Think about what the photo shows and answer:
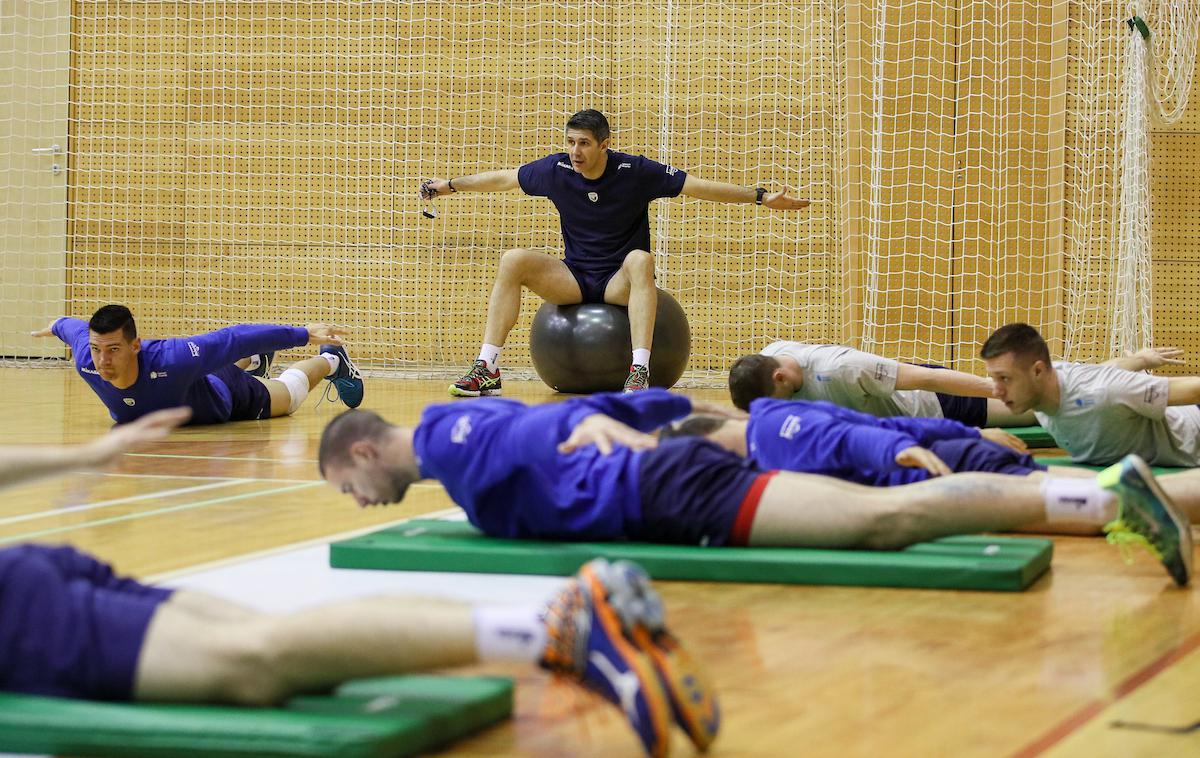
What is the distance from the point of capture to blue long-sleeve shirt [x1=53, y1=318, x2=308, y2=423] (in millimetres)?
6922

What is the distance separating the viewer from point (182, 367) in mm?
6977

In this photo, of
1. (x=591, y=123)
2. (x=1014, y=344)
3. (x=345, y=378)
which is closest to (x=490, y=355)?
(x=345, y=378)

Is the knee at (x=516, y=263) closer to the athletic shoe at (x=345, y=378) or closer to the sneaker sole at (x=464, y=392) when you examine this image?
the sneaker sole at (x=464, y=392)

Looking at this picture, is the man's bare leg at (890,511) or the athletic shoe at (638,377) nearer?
the man's bare leg at (890,511)

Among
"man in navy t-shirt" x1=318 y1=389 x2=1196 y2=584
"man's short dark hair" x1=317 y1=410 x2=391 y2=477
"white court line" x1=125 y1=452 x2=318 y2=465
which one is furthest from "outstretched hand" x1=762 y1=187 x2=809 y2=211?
"man's short dark hair" x1=317 y1=410 x2=391 y2=477

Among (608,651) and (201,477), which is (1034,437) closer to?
(201,477)

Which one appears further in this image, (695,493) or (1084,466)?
(1084,466)

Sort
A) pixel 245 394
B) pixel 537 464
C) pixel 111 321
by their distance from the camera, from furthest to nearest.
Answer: pixel 245 394 → pixel 111 321 → pixel 537 464

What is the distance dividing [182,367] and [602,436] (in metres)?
4.57

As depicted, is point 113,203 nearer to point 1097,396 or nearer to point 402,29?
point 402,29

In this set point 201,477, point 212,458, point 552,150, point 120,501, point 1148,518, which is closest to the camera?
point 1148,518

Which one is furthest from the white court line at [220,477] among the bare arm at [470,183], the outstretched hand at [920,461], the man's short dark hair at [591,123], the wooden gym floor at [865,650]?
the bare arm at [470,183]

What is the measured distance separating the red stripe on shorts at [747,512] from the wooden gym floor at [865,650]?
254 millimetres

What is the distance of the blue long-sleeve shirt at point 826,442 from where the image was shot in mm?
3961
